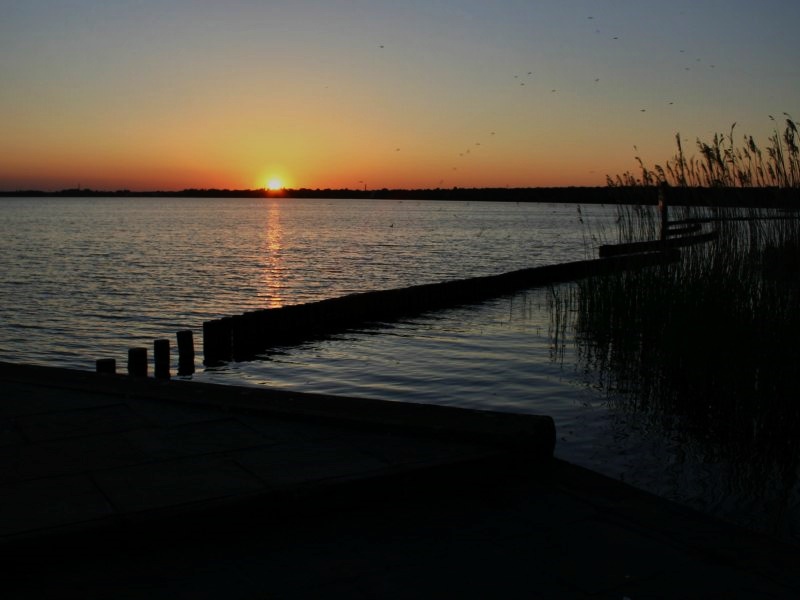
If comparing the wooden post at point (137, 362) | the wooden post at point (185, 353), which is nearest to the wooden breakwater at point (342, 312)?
the wooden post at point (185, 353)

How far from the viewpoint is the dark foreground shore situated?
3.37 metres

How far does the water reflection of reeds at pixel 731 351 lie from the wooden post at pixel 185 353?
6929 mm

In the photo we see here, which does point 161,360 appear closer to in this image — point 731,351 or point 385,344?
point 385,344

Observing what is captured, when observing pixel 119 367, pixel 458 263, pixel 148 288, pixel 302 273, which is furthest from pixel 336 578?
pixel 458 263

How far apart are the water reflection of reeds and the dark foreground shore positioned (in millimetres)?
2515

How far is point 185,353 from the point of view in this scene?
14023mm

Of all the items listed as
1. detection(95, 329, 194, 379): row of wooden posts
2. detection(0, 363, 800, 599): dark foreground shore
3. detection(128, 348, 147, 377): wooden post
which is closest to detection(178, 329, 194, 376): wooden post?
detection(95, 329, 194, 379): row of wooden posts

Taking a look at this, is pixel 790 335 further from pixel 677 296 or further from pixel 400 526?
pixel 400 526

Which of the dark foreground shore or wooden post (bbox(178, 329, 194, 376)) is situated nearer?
the dark foreground shore

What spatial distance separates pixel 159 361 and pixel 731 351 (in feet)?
27.6

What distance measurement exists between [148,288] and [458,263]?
A: 773 inches

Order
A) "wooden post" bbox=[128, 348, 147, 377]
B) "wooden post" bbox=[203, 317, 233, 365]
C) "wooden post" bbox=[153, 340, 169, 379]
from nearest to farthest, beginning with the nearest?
"wooden post" bbox=[128, 348, 147, 377] < "wooden post" bbox=[153, 340, 169, 379] < "wooden post" bbox=[203, 317, 233, 365]

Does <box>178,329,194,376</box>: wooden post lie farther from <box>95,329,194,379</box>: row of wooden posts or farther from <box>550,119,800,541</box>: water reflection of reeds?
<box>550,119,800,541</box>: water reflection of reeds

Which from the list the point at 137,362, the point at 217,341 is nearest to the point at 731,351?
the point at 137,362
